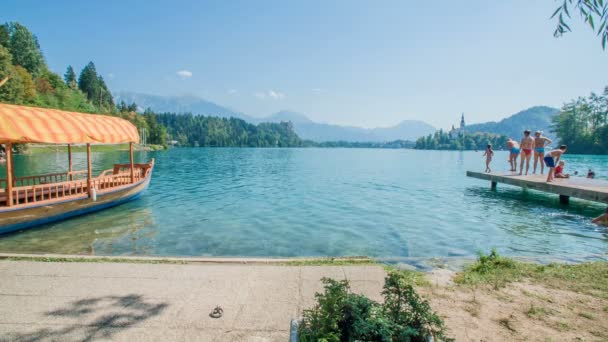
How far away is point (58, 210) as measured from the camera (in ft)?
46.2

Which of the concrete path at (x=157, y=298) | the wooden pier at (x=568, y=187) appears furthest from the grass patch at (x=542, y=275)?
the wooden pier at (x=568, y=187)

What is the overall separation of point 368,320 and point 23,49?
145 meters

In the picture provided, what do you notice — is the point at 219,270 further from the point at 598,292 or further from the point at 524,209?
the point at 524,209

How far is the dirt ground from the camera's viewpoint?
4441mm

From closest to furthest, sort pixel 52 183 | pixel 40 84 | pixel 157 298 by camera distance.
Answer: pixel 157 298 < pixel 52 183 < pixel 40 84

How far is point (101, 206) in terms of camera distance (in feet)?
55.7

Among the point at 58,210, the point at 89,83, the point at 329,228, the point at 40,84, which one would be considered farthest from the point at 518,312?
the point at 89,83

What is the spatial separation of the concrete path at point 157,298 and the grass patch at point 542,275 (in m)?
2.18

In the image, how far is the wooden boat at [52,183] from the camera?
12.0 meters

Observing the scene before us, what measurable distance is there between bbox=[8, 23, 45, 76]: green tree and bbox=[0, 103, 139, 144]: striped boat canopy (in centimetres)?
12288

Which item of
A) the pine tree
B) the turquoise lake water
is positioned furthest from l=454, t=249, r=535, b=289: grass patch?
the pine tree

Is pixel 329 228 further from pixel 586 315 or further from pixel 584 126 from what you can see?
pixel 584 126

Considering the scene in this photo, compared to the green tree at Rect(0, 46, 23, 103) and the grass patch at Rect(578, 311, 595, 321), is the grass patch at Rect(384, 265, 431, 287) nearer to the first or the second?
the grass patch at Rect(578, 311, 595, 321)

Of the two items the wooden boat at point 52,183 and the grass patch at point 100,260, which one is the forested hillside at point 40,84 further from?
the grass patch at point 100,260
